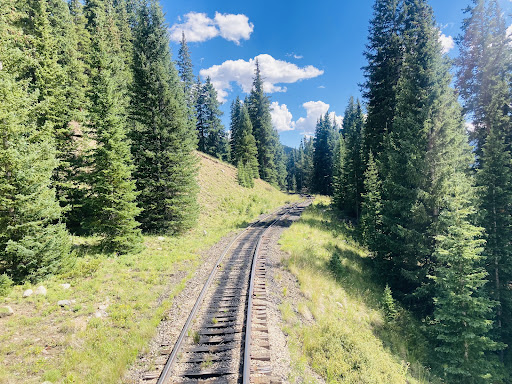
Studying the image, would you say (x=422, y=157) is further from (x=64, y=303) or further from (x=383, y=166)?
(x=64, y=303)

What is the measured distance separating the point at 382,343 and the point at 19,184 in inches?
638

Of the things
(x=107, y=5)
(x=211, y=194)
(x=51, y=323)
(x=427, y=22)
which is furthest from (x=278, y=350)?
(x=107, y=5)

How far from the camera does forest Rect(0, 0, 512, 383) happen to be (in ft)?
32.4

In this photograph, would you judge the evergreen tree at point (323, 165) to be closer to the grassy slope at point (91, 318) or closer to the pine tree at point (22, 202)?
the grassy slope at point (91, 318)

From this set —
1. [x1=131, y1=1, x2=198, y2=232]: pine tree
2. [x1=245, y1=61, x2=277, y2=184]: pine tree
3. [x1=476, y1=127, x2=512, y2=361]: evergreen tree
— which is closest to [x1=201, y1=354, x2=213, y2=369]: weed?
[x1=131, y1=1, x2=198, y2=232]: pine tree

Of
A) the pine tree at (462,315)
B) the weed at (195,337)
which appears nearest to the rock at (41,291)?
the weed at (195,337)

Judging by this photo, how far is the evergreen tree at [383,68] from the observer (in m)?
21.0

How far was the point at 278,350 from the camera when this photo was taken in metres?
7.03

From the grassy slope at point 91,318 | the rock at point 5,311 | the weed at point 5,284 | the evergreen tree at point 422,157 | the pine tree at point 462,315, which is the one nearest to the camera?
the grassy slope at point 91,318

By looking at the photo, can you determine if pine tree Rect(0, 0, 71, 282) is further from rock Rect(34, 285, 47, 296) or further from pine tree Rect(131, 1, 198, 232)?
pine tree Rect(131, 1, 198, 232)

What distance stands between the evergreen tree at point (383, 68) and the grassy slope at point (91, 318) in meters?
19.6

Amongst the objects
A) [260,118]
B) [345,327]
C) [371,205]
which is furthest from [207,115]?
[345,327]

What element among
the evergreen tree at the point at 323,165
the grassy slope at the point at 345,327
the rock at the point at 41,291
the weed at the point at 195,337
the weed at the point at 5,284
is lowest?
the grassy slope at the point at 345,327

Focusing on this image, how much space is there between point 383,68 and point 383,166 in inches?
425
